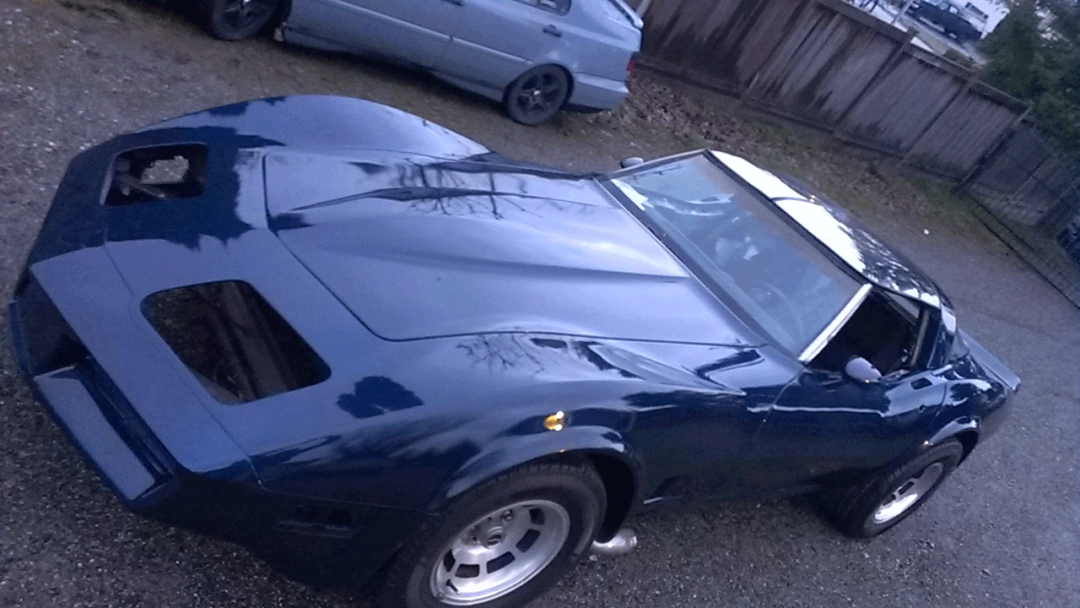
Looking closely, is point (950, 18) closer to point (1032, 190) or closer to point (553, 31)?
point (1032, 190)

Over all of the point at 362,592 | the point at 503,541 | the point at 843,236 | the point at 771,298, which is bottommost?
the point at 362,592

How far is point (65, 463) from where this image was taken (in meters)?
2.89

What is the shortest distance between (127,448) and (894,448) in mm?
3189

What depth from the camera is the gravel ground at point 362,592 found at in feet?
Answer: 8.98

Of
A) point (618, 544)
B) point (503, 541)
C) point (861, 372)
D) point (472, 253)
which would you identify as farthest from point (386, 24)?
point (503, 541)

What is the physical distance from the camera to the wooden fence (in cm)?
1046

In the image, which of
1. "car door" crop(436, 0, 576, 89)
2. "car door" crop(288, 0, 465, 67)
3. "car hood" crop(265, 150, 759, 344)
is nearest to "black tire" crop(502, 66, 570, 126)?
"car door" crop(436, 0, 576, 89)

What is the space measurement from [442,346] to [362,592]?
0.80 meters

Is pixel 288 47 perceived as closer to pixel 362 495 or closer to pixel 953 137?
pixel 362 495

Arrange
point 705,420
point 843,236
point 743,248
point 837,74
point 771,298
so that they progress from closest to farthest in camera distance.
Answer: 1. point 705,420
2. point 771,298
3. point 743,248
4. point 843,236
5. point 837,74

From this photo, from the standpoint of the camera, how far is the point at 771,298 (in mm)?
3668

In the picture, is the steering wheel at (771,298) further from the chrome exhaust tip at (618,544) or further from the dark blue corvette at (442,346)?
the chrome exhaust tip at (618,544)

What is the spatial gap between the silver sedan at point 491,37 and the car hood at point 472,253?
335 centimetres

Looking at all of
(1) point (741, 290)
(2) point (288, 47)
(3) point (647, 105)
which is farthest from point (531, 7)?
(1) point (741, 290)
